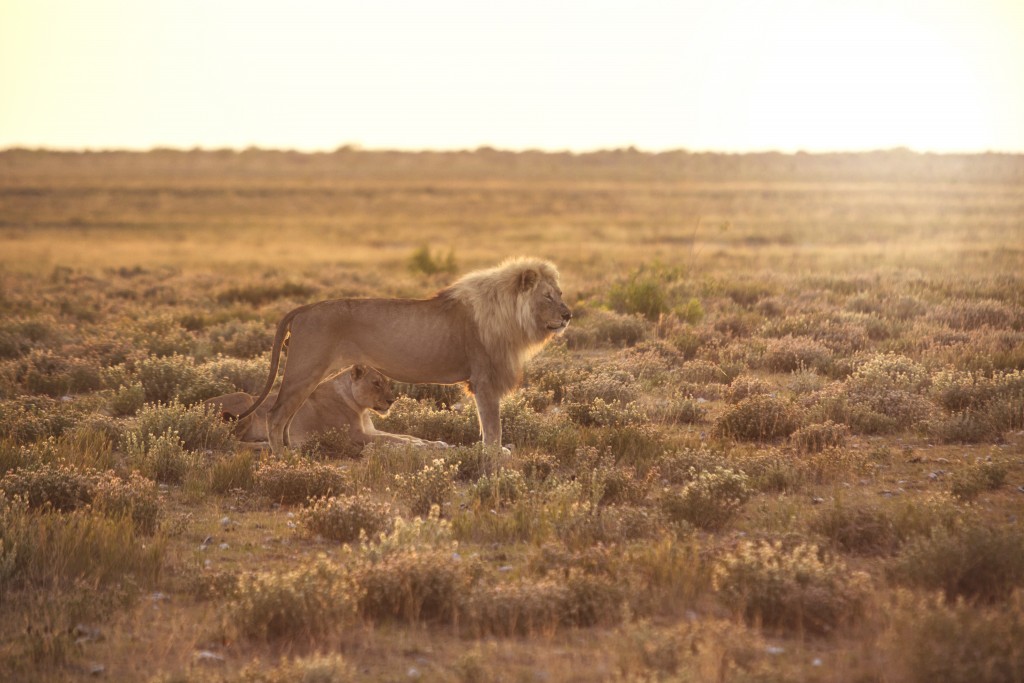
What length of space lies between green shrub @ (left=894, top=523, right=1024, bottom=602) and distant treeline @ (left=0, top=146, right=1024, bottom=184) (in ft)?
290

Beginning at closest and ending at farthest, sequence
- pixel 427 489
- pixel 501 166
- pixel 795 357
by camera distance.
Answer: pixel 427 489
pixel 795 357
pixel 501 166

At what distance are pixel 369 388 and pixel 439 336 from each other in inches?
57.2

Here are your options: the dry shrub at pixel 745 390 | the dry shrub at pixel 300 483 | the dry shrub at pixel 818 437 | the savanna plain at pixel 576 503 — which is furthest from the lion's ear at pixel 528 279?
the dry shrub at pixel 745 390

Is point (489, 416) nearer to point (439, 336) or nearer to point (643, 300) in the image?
point (439, 336)

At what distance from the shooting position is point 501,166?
140m

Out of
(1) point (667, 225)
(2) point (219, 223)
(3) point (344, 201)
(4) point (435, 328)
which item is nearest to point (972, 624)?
(4) point (435, 328)

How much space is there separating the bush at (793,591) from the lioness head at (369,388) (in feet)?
18.6

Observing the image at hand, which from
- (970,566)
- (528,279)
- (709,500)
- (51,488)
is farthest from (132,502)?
(970,566)

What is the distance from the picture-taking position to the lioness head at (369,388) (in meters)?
11.5

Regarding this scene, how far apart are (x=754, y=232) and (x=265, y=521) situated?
44646 millimetres

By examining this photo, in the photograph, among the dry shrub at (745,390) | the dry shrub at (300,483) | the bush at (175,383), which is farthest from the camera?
the bush at (175,383)

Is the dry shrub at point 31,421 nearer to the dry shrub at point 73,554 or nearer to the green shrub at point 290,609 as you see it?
the dry shrub at point 73,554

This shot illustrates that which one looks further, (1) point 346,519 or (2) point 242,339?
(2) point 242,339

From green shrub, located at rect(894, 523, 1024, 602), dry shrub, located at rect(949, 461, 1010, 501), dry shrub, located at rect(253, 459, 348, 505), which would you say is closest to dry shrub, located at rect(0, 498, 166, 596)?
dry shrub, located at rect(253, 459, 348, 505)
